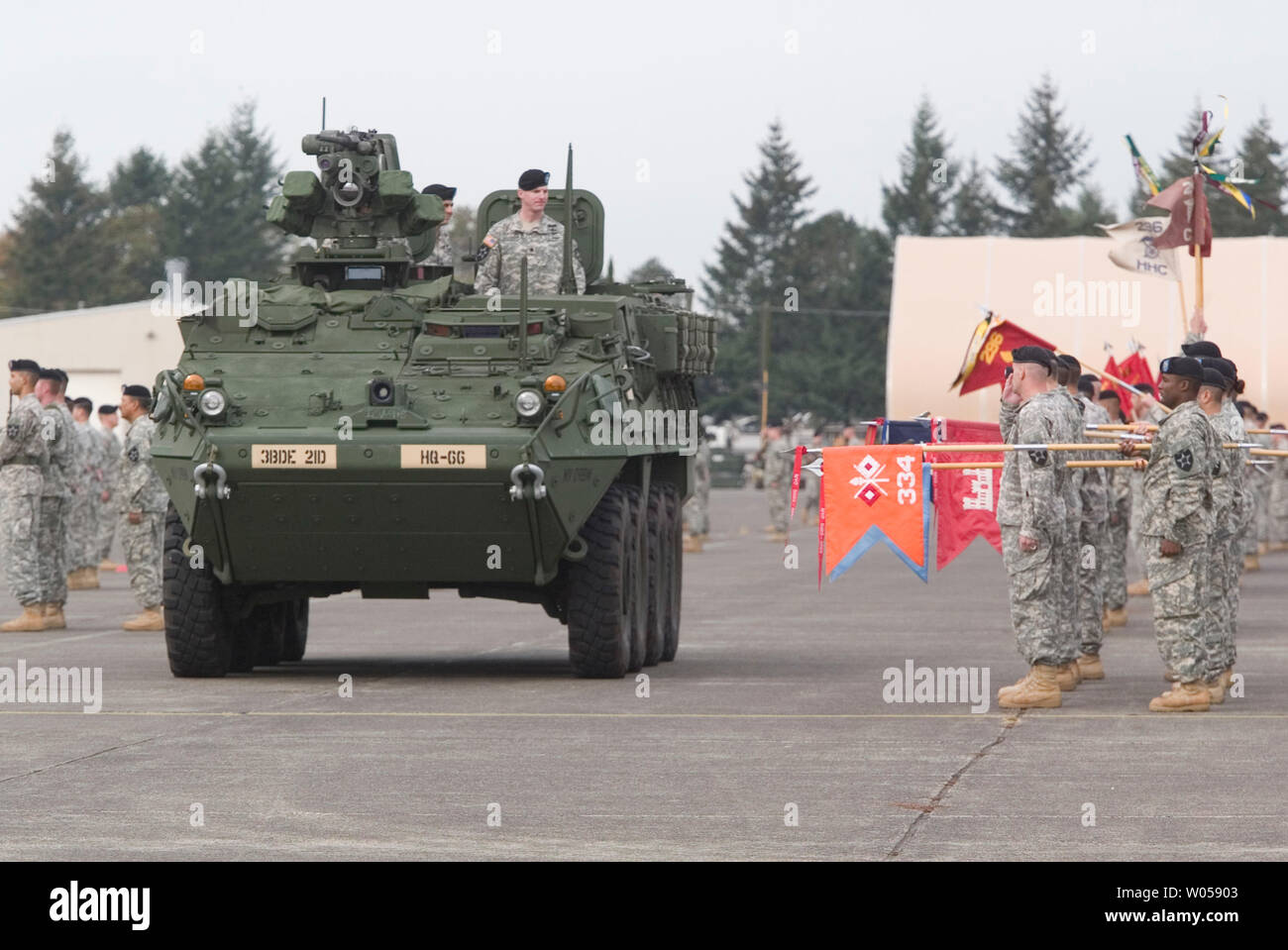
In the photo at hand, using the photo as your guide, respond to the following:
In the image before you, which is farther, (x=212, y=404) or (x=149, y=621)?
(x=149, y=621)

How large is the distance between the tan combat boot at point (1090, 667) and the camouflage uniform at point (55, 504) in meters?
8.52

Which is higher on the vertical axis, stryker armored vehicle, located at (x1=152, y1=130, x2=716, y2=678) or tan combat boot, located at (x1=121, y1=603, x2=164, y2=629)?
stryker armored vehicle, located at (x1=152, y1=130, x2=716, y2=678)

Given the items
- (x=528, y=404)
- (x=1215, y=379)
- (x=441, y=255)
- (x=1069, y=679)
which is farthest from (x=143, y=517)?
(x=1215, y=379)

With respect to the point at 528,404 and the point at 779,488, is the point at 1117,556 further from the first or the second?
the point at 779,488

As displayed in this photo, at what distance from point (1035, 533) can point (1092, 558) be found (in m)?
2.21

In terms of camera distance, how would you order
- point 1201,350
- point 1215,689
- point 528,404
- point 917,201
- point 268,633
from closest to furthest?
1. point 1215,689
2. point 528,404
3. point 1201,350
4. point 268,633
5. point 917,201

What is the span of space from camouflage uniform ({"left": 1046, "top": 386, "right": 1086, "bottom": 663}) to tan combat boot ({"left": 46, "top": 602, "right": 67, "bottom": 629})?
924cm

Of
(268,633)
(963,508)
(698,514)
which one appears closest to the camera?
(963,508)

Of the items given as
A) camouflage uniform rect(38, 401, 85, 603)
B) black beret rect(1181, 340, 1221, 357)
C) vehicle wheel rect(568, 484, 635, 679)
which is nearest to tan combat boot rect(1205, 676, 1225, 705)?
black beret rect(1181, 340, 1221, 357)

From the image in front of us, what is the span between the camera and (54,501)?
2016 cm

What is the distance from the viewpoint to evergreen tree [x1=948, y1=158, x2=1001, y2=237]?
325 feet

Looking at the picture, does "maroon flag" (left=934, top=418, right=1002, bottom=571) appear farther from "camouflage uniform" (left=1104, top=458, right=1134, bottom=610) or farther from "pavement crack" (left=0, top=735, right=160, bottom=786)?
"pavement crack" (left=0, top=735, right=160, bottom=786)

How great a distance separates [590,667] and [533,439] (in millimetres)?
1713
